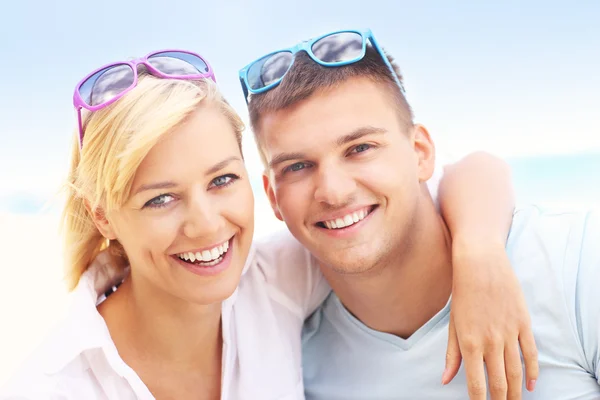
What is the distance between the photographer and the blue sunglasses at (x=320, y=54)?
2572 mm

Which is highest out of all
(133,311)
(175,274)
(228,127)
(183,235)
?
(228,127)

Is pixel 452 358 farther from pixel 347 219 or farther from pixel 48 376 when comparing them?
pixel 48 376

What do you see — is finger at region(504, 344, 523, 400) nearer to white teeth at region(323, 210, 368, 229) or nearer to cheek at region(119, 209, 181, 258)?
white teeth at region(323, 210, 368, 229)

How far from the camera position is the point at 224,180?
2.32 metres

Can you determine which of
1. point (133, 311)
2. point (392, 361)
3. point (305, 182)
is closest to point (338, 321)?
point (392, 361)

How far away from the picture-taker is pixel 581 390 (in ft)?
7.60

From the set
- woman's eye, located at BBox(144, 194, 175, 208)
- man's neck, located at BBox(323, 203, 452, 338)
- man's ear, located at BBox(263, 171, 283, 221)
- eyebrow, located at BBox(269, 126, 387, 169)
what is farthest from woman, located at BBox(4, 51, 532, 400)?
man's neck, located at BBox(323, 203, 452, 338)

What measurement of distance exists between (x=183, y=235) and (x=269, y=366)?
0.84 m

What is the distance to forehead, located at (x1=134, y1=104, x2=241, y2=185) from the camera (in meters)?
2.16

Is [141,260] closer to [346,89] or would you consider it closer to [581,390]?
[346,89]

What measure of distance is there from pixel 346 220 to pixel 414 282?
47 cm

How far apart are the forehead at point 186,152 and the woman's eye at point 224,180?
0.32ft

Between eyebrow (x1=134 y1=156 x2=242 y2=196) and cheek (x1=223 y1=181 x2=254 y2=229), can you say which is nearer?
eyebrow (x1=134 y1=156 x2=242 y2=196)

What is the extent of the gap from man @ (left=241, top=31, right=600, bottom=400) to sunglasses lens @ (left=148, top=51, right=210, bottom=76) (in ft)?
0.99
